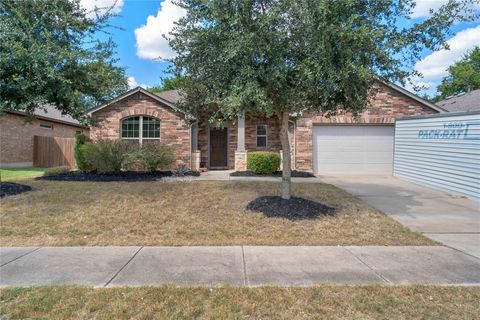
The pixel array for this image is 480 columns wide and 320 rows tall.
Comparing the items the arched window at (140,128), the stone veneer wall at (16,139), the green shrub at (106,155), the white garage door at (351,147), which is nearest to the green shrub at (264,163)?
the white garage door at (351,147)

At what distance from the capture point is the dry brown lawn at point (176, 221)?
5711mm

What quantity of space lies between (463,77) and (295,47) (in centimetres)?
3576

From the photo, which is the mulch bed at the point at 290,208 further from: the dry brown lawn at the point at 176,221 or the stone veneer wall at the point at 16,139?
the stone veneer wall at the point at 16,139

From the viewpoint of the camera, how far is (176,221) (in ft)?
22.2

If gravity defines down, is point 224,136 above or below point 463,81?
below

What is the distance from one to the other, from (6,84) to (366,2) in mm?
8872

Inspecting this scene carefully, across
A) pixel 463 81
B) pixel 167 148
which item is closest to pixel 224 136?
pixel 167 148

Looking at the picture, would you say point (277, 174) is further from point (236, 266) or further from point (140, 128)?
point (236, 266)

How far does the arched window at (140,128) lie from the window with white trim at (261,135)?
499 cm

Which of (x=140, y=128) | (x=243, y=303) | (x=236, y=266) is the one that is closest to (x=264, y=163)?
(x=140, y=128)

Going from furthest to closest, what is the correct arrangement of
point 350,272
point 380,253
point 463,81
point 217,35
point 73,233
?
point 463,81 → point 217,35 → point 73,233 → point 380,253 → point 350,272

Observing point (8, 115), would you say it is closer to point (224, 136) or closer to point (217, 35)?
point (224, 136)

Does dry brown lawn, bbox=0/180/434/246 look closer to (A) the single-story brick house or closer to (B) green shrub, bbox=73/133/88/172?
(B) green shrub, bbox=73/133/88/172

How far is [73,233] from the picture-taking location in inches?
237
